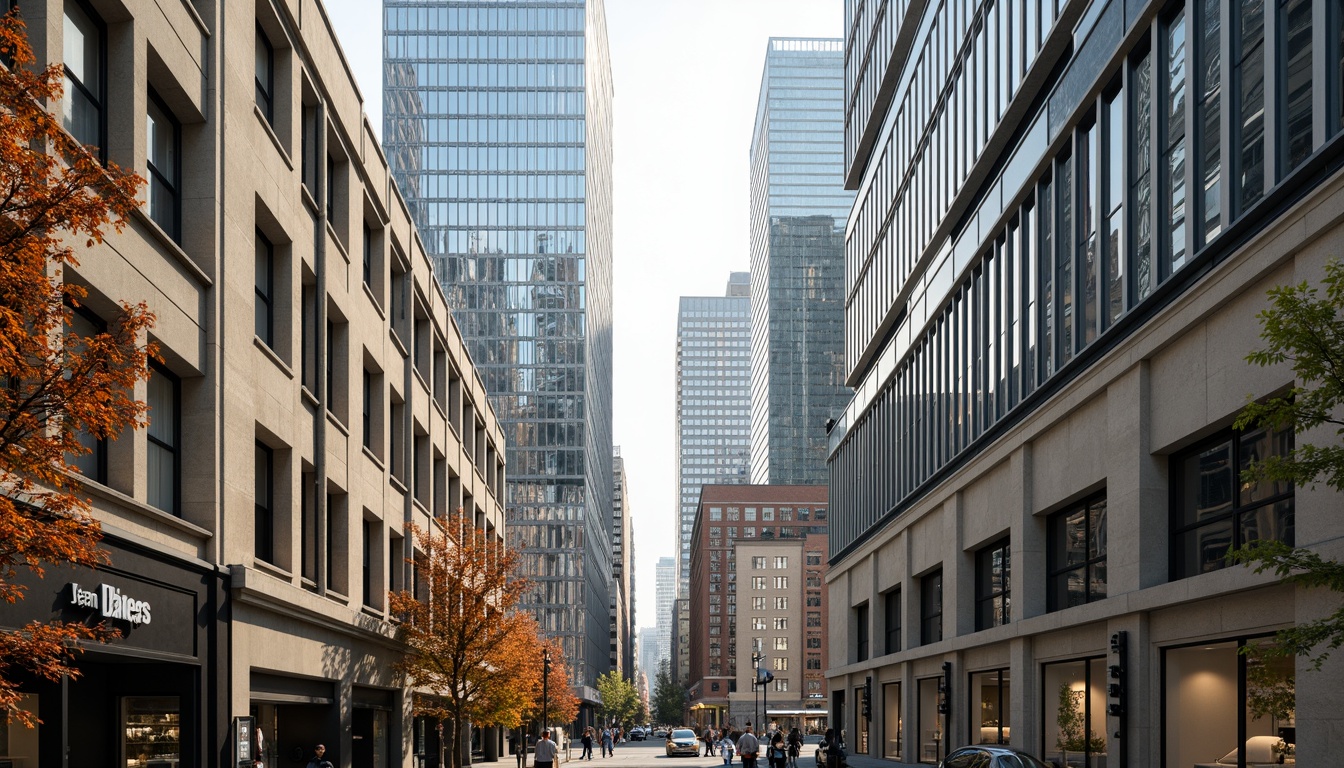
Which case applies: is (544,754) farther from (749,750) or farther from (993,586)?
(993,586)

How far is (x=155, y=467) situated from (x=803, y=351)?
181 m

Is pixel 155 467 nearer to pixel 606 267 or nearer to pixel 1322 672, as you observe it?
pixel 1322 672

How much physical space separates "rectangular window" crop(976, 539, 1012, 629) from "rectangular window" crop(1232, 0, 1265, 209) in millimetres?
15231

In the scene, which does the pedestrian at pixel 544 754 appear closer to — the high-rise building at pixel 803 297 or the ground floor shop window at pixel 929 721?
the ground floor shop window at pixel 929 721

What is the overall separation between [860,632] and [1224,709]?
127 ft

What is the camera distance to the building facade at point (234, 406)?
52.6 feet

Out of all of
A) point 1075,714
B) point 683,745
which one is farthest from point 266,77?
point 683,745

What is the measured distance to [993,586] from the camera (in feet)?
116

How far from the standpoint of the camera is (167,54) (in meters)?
17.5

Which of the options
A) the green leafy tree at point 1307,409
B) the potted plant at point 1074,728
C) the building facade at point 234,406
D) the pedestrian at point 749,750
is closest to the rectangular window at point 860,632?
the pedestrian at point 749,750

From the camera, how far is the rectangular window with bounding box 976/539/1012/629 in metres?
33.9

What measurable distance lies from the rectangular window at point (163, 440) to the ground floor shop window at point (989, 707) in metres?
23.0

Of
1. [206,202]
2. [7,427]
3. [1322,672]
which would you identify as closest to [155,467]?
[206,202]

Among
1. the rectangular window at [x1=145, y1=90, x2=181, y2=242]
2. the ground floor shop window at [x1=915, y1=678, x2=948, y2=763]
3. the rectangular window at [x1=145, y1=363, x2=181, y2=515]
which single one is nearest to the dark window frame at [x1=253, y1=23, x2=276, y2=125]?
the rectangular window at [x1=145, y1=90, x2=181, y2=242]
